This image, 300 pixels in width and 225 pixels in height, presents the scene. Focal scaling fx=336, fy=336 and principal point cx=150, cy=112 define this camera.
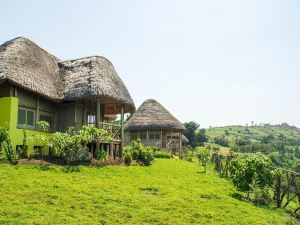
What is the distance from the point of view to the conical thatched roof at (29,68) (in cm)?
1440

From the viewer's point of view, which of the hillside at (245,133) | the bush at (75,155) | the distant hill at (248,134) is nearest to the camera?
the bush at (75,155)

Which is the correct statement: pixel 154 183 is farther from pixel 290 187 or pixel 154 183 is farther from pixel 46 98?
pixel 46 98

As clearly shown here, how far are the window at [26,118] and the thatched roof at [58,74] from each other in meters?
1.17

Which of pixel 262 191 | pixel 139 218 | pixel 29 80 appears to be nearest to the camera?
pixel 139 218

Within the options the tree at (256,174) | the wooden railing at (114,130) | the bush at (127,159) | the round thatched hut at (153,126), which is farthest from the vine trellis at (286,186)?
the round thatched hut at (153,126)

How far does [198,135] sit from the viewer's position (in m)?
53.6

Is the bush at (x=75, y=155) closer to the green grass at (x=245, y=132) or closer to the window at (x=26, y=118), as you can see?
the window at (x=26, y=118)

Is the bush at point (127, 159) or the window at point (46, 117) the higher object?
the window at point (46, 117)

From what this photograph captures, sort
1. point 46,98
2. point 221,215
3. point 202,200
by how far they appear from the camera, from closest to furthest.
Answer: point 221,215, point 202,200, point 46,98

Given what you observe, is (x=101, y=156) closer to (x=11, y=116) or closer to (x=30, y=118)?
(x=30, y=118)

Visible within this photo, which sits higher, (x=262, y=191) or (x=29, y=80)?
(x=29, y=80)

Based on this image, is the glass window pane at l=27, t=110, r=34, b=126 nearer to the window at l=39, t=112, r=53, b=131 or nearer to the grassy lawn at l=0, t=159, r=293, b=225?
the window at l=39, t=112, r=53, b=131

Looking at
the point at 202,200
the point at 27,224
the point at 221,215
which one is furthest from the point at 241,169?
the point at 27,224

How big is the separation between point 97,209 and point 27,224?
6.42ft
